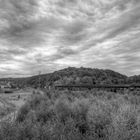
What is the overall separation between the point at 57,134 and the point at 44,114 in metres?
3.98

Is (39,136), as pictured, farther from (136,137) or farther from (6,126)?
(136,137)

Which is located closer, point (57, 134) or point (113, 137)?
point (113, 137)

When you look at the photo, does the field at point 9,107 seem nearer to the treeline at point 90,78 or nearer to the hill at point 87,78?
the treeline at point 90,78

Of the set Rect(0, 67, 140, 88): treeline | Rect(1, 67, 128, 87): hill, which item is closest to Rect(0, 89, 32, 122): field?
Rect(0, 67, 140, 88): treeline

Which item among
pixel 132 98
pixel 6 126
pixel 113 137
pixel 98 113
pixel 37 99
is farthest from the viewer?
pixel 37 99

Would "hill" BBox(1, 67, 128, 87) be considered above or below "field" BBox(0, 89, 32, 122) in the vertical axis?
above

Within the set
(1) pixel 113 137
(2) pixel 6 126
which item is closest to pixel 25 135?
(2) pixel 6 126

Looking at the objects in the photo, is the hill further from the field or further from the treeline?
the field

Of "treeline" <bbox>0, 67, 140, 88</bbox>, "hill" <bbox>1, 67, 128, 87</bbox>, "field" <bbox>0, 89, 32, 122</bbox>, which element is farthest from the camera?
"hill" <bbox>1, 67, 128, 87</bbox>

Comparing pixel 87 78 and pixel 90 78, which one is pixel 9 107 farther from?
Answer: pixel 87 78

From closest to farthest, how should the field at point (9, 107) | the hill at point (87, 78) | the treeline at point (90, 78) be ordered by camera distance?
the field at point (9, 107) → the treeline at point (90, 78) → the hill at point (87, 78)

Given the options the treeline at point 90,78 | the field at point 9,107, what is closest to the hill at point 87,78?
the treeline at point 90,78

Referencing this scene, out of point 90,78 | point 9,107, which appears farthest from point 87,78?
point 9,107

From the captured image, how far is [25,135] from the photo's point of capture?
4.76 meters
